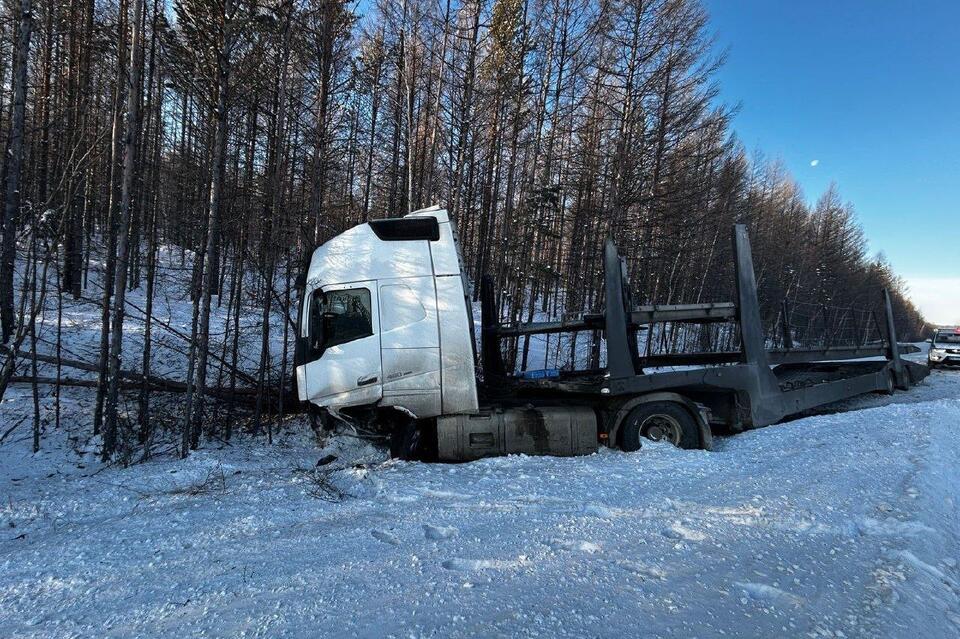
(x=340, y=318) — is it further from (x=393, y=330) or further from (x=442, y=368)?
(x=442, y=368)

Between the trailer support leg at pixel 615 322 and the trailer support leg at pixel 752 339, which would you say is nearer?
the trailer support leg at pixel 615 322

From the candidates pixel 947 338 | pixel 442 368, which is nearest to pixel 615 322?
pixel 442 368

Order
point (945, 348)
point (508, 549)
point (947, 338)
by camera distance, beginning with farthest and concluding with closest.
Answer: point (947, 338), point (945, 348), point (508, 549)

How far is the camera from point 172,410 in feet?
27.5

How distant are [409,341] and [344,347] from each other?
2.78 feet

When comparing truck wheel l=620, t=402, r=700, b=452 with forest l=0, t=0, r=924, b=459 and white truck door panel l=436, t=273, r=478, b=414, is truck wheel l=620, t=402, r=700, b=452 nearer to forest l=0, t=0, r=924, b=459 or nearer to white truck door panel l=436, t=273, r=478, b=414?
white truck door panel l=436, t=273, r=478, b=414

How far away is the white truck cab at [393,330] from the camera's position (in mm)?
5887

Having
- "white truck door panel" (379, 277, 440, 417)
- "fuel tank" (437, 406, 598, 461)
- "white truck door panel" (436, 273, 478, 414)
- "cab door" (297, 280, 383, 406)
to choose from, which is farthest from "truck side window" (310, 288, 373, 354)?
"fuel tank" (437, 406, 598, 461)

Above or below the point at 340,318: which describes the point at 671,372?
below

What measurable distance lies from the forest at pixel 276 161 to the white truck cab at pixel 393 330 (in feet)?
6.87

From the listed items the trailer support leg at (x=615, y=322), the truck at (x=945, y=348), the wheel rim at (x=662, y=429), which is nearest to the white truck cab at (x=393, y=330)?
the trailer support leg at (x=615, y=322)

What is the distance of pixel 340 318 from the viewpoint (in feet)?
19.6

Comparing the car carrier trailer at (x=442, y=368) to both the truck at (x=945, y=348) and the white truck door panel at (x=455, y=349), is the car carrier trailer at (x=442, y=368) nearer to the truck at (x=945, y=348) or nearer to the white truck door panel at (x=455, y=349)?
the white truck door panel at (x=455, y=349)

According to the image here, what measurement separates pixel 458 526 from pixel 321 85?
418 inches
